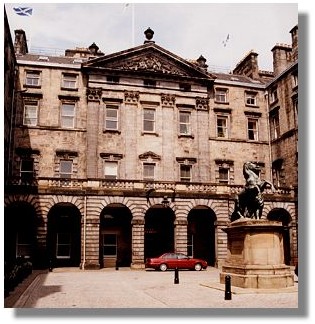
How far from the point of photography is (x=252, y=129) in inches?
1673

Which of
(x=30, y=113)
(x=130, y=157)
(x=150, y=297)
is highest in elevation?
(x=30, y=113)

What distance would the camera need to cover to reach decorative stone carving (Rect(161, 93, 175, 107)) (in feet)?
130

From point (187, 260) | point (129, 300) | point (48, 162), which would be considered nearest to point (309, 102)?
point (129, 300)

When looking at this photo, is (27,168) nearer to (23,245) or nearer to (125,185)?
(23,245)

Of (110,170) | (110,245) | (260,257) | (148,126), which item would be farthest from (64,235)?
(260,257)

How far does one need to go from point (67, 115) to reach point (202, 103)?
11.8m

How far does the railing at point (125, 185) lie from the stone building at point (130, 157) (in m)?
0.08

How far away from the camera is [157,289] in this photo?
19109 millimetres

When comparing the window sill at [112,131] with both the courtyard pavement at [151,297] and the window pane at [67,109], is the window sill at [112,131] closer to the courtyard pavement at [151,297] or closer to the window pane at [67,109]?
the window pane at [67,109]

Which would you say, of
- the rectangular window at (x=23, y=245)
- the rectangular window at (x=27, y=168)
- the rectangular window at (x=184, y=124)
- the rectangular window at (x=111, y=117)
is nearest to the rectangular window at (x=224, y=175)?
the rectangular window at (x=184, y=124)

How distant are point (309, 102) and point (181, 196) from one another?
21517 mm

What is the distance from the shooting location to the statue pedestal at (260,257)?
17.3 meters

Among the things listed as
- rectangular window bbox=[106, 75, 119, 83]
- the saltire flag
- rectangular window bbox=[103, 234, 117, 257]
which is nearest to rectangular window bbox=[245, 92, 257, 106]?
rectangular window bbox=[106, 75, 119, 83]

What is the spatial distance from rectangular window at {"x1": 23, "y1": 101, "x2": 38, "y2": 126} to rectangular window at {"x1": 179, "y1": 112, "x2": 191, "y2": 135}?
40.0ft
